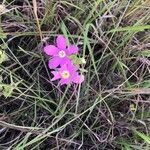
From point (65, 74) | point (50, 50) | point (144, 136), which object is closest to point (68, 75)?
point (65, 74)

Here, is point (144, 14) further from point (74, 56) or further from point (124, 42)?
point (74, 56)

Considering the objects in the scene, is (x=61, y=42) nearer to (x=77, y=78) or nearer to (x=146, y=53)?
(x=77, y=78)

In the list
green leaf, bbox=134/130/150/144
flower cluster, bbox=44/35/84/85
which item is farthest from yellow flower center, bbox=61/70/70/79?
green leaf, bbox=134/130/150/144

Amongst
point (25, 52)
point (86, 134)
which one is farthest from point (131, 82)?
point (25, 52)

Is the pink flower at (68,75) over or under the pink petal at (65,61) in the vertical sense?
under

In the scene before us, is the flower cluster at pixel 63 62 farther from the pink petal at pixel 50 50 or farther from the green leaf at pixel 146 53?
the green leaf at pixel 146 53

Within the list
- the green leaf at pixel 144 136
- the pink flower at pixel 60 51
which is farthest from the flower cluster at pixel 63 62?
the green leaf at pixel 144 136
